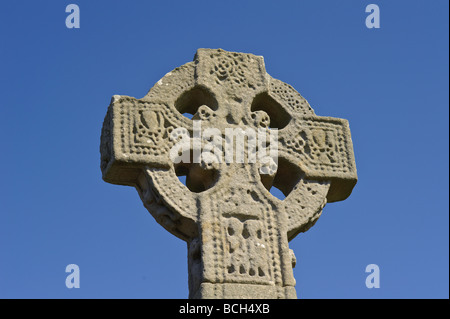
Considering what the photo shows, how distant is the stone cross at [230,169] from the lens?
6.50 metres

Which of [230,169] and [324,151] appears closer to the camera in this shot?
[230,169]

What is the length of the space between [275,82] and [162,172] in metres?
1.55

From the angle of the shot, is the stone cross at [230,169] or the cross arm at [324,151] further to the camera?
the cross arm at [324,151]

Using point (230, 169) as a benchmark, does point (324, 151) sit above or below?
above

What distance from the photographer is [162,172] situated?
6719 mm

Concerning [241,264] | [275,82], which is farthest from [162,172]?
[275,82]

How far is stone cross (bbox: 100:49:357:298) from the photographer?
650cm

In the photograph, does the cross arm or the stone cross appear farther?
the cross arm

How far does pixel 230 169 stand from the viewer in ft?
22.7

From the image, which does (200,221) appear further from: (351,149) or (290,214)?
(351,149)
